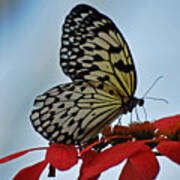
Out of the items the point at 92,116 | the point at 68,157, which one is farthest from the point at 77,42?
the point at 68,157

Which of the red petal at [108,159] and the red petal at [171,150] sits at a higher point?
the red petal at [108,159]

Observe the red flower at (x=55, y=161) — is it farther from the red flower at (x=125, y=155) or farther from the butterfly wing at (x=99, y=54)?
the butterfly wing at (x=99, y=54)

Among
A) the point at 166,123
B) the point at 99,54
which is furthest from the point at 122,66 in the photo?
the point at 166,123

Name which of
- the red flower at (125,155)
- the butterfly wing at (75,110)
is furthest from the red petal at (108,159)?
the butterfly wing at (75,110)

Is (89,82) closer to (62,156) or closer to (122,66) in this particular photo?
(122,66)

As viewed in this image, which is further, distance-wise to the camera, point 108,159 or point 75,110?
point 75,110

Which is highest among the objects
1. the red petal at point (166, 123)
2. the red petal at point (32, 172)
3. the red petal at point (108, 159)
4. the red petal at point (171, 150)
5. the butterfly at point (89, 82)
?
the butterfly at point (89, 82)

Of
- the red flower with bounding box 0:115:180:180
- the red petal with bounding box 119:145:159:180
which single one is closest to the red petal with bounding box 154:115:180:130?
the red flower with bounding box 0:115:180:180

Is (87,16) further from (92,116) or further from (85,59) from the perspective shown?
(92,116)
